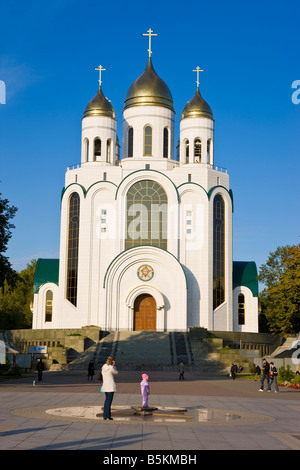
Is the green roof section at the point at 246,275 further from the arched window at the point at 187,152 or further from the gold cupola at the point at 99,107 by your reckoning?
the gold cupola at the point at 99,107

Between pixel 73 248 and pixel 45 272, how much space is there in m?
4.71

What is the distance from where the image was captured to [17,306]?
75375 millimetres

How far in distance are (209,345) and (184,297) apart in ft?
21.3

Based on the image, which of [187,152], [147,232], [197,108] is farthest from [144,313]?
[197,108]

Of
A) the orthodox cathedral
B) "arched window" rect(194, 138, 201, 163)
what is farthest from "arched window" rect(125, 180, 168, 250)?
"arched window" rect(194, 138, 201, 163)

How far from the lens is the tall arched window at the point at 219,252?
2147 inches

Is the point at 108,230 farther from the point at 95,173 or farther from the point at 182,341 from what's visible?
the point at 182,341

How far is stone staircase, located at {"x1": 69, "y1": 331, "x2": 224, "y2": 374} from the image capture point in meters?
42.5

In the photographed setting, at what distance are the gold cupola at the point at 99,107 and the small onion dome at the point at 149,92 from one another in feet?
5.53

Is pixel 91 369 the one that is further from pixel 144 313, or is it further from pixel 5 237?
pixel 144 313

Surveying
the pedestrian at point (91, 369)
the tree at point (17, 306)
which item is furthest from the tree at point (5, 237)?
the tree at point (17, 306)

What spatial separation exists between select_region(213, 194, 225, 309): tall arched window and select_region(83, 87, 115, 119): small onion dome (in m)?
12.2

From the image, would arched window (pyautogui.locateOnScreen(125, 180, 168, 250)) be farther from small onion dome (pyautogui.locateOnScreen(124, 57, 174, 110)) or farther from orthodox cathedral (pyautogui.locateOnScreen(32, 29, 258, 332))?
small onion dome (pyautogui.locateOnScreen(124, 57, 174, 110))

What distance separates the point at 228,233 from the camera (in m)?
55.9
